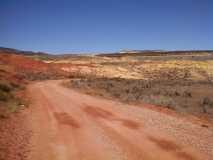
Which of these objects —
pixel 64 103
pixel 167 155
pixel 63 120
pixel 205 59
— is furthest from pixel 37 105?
pixel 205 59

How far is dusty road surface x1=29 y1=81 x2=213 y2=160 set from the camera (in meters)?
10.1

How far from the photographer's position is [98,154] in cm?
1012

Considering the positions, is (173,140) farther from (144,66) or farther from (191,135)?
(144,66)

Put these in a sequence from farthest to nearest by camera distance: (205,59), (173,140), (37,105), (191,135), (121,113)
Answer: (205,59), (37,105), (121,113), (191,135), (173,140)

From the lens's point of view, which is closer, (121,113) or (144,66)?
(121,113)

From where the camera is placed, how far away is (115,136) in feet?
40.9

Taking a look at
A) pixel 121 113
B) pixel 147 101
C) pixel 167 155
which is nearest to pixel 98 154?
pixel 167 155

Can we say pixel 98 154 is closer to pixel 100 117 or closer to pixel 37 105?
pixel 100 117

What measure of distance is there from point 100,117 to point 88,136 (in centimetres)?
411

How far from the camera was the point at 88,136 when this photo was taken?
12.5m

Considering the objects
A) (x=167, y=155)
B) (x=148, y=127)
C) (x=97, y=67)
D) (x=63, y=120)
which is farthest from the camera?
(x=97, y=67)

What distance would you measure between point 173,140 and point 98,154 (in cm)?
311

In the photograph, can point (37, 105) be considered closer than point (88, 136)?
No

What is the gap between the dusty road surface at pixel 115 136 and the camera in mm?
10117
